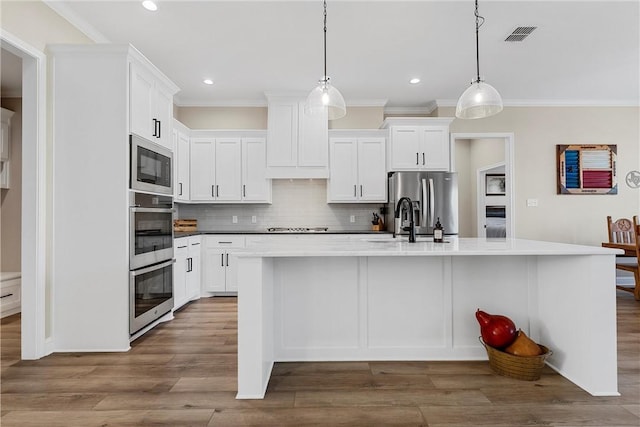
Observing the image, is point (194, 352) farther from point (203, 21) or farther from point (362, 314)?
point (203, 21)

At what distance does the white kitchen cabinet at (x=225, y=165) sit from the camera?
16.1 feet

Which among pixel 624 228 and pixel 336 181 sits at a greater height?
pixel 336 181

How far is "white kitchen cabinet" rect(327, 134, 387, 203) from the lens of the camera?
194 inches

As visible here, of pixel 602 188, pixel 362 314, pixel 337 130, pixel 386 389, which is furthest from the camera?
pixel 602 188

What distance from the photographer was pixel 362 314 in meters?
2.42

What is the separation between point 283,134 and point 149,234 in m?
2.39

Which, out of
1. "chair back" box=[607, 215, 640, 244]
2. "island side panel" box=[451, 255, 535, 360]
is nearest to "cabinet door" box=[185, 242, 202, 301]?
"island side panel" box=[451, 255, 535, 360]

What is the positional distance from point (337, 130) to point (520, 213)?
2974mm

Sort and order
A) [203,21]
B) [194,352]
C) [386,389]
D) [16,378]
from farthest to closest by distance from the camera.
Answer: [203,21] < [194,352] < [16,378] < [386,389]

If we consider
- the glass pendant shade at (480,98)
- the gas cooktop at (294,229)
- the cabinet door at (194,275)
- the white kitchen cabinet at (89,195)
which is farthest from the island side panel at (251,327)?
the gas cooktop at (294,229)

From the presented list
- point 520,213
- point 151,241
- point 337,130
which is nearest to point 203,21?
point 151,241

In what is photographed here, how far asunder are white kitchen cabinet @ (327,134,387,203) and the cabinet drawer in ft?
4.73

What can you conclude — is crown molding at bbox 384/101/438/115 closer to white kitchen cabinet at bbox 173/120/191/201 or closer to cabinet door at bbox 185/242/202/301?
white kitchen cabinet at bbox 173/120/191/201

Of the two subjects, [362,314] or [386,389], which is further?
[362,314]
